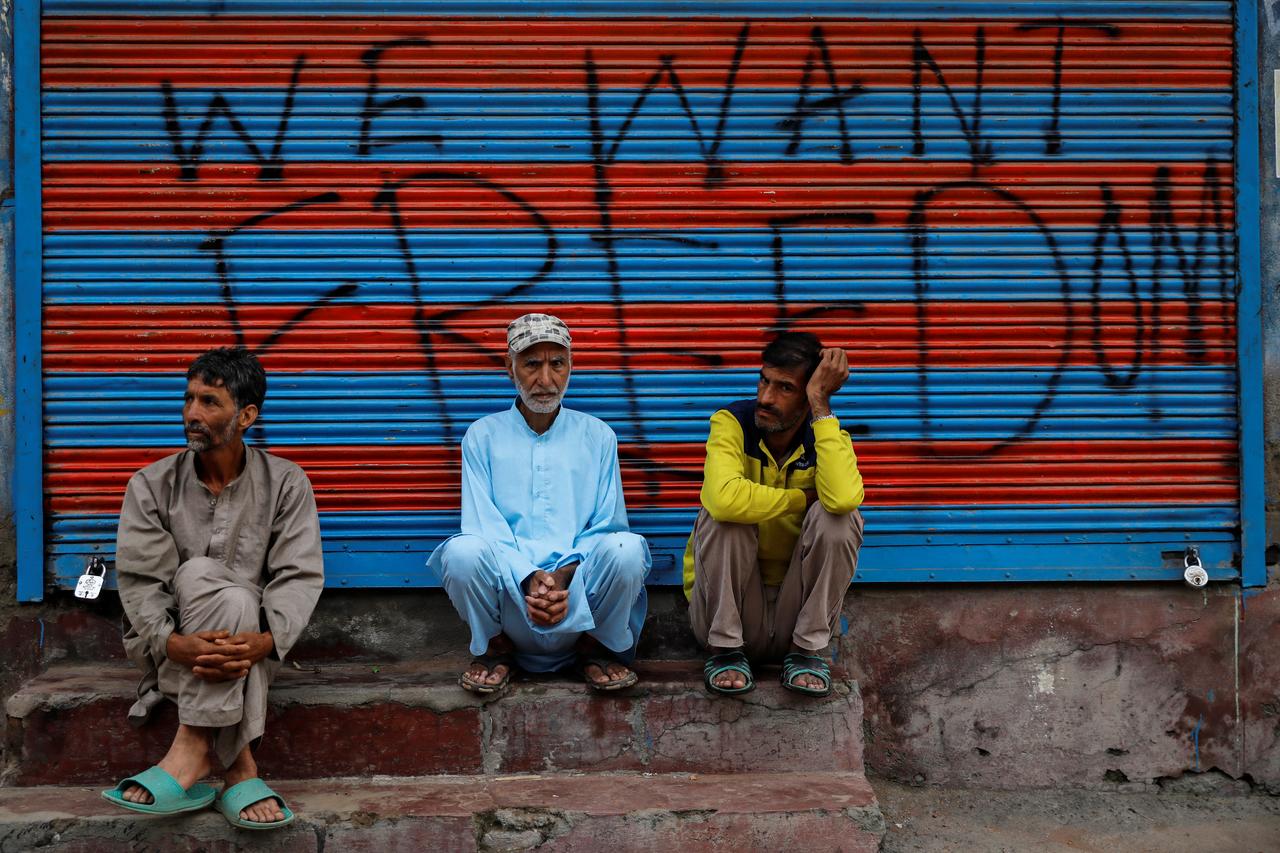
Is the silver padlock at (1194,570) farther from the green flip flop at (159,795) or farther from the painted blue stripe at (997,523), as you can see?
the green flip flop at (159,795)

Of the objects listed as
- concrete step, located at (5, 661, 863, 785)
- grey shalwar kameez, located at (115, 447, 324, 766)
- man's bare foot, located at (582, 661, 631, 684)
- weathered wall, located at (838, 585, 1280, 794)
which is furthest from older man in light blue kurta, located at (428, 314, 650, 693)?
weathered wall, located at (838, 585, 1280, 794)

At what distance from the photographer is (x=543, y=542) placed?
3947 millimetres

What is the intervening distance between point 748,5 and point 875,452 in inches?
71.8

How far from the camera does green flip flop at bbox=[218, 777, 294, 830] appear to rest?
335 cm

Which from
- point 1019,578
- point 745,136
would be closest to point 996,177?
point 745,136

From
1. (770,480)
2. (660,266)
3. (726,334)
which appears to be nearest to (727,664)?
(770,480)

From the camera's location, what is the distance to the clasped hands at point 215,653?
11.0ft

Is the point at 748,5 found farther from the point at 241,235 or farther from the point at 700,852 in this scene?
the point at 700,852

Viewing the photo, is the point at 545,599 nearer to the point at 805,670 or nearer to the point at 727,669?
the point at 727,669

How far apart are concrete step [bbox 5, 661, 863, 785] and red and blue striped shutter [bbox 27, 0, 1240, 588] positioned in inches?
28.1

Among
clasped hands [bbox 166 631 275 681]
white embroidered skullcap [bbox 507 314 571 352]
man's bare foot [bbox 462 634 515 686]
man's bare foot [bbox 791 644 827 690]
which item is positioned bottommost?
man's bare foot [bbox 791 644 827 690]

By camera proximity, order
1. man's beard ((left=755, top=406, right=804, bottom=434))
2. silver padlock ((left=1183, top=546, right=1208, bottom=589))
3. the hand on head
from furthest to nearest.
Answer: silver padlock ((left=1183, top=546, right=1208, bottom=589))
man's beard ((left=755, top=406, right=804, bottom=434))
the hand on head

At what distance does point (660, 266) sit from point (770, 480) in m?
1.04

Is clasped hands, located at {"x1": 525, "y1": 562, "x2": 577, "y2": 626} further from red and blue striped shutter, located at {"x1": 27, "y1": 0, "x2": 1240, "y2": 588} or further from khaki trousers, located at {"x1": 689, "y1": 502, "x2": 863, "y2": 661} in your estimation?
red and blue striped shutter, located at {"x1": 27, "y1": 0, "x2": 1240, "y2": 588}
